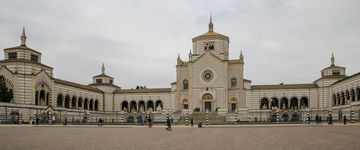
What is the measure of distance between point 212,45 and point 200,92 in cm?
926

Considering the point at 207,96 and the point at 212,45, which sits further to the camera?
the point at 212,45

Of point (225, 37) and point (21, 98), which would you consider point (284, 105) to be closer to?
point (225, 37)

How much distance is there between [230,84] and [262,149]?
48.6 metres

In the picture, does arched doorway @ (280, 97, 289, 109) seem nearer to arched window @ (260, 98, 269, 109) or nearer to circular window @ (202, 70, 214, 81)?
arched window @ (260, 98, 269, 109)

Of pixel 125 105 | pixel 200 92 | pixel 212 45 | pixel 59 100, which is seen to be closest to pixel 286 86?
pixel 212 45

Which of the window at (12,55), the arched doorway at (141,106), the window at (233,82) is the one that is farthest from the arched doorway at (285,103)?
the window at (12,55)

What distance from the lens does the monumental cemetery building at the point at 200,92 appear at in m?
49.6

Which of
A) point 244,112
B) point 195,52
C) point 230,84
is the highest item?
point 195,52

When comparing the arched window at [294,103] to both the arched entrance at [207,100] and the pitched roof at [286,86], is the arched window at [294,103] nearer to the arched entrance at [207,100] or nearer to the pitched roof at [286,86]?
the pitched roof at [286,86]

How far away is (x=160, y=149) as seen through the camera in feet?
42.0

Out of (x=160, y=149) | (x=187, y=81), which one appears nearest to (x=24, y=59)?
(x=187, y=81)

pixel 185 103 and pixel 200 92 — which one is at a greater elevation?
pixel 200 92

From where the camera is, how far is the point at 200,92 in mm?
60531

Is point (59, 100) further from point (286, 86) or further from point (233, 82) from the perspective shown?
point (286, 86)
